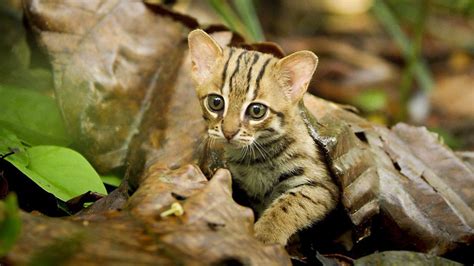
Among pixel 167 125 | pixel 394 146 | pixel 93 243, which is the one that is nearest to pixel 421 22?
pixel 394 146

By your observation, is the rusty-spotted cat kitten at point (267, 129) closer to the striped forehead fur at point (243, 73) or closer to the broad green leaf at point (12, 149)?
the striped forehead fur at point (243, 73)

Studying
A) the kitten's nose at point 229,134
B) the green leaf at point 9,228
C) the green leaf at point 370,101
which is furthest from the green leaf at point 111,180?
the green leaf at point 370,101

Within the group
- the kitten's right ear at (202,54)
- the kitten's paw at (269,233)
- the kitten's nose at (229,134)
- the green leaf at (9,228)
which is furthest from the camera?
the kitten's right ear at (202,54)

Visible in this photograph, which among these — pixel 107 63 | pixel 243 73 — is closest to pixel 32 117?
pixel 107 63

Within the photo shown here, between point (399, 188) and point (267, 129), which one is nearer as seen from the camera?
point (267, 129)

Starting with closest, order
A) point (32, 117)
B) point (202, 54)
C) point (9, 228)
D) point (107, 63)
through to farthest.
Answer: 1. point (9, 228)
2. point (202, 54)
3. point (32, 117)
4. point (107, 63)

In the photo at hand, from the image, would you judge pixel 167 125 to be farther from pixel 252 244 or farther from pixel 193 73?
pixel 252 244

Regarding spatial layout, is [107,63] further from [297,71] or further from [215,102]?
[297,71]

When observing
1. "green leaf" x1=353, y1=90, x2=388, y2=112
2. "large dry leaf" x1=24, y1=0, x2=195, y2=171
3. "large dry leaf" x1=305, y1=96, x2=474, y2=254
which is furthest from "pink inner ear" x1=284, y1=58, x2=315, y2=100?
"green leaf" x1=353, y1=90, x2=388, y2=112
